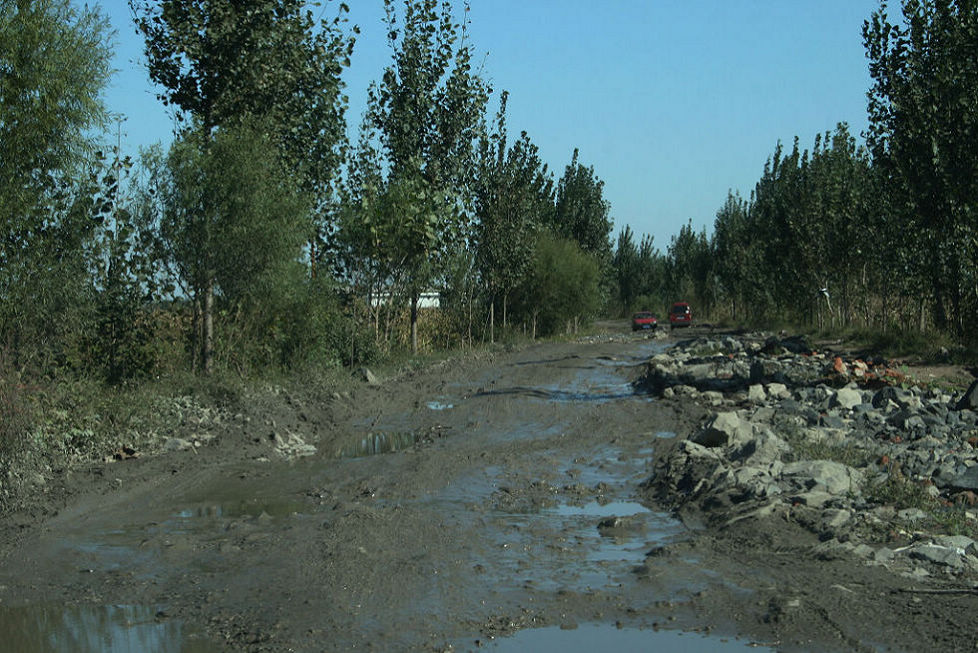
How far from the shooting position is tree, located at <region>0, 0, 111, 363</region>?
39.6ft

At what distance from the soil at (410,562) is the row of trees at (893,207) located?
16514 mm

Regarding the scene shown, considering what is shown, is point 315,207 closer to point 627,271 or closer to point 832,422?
point 832,422

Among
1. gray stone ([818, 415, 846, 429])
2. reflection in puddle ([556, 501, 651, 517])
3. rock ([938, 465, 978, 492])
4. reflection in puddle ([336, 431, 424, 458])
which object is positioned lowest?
reflection in puddle ([556, 501, 651, 517])

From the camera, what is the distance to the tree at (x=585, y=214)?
66.3 m

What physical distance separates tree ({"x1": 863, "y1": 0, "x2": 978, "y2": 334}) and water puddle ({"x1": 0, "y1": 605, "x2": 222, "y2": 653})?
78.4ft

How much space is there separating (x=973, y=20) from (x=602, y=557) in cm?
2328

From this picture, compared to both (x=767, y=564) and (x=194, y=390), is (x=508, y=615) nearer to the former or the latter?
(x=767, y=564)

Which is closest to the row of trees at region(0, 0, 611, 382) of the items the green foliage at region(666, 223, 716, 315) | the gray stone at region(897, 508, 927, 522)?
the gray stone at region(897, 508, 927, 522)

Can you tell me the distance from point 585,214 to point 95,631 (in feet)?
203

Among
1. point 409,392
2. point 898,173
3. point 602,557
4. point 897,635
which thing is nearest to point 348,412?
point 409,392

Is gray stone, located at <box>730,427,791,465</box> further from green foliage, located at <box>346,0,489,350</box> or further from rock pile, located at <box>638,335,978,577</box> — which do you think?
green foliage, located at <box>346,0,489,350</box>

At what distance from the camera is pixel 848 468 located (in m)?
10.5

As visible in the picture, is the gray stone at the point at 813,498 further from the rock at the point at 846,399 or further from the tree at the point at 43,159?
the tree at the point at 43,159

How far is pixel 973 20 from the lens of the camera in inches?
987
